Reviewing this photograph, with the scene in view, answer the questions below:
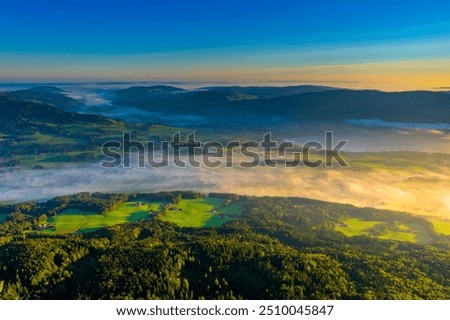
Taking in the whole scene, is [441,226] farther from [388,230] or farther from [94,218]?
[94,218]

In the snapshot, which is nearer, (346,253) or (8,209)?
(346,253)

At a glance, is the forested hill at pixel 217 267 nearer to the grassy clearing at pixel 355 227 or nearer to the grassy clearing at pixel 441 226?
the grassy clearing at pixel 355 227

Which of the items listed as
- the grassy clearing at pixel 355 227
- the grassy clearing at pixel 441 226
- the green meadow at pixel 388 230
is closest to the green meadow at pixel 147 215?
the grassy clearing at pixel 355 227

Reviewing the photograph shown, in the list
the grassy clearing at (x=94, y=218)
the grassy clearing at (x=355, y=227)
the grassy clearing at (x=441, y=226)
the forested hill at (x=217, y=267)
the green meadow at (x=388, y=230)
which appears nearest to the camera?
the forested hill at (x=217, y=267)

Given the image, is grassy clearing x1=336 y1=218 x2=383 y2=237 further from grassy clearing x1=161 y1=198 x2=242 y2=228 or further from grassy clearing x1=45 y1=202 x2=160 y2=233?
grassy clearing x1=45 y1=202 x2=160 y2=233
